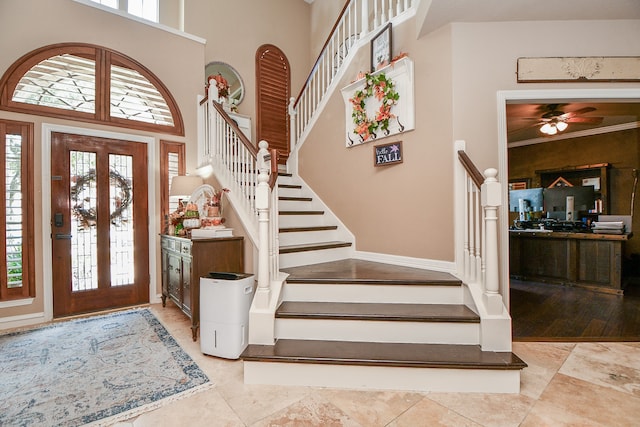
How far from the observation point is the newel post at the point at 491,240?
2.18 metres

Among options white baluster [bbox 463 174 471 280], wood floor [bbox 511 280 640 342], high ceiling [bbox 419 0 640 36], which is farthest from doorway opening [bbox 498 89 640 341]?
high ceiling [bbox 419 0 640 36]

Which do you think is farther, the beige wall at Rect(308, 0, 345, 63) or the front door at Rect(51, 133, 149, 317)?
the beige wall at Rect(308, 0, 345, 63)

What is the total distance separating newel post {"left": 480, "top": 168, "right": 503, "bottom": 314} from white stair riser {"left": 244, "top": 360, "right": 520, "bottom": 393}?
0.46 meters

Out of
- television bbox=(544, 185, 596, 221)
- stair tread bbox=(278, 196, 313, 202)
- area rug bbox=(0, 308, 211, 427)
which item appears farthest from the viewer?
television bbox=(544, 185, 596, 221)

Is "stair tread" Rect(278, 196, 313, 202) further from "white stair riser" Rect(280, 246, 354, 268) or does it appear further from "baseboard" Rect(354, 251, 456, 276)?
"baseboard" Rect(354, 251, 456, 276)

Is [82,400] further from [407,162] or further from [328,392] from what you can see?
[407,162]

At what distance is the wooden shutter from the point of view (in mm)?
5414

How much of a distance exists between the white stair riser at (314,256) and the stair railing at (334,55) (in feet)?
6.37

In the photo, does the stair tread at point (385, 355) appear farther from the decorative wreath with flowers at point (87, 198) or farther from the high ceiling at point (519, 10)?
the decorative wreath with flowers at point (87, 198)

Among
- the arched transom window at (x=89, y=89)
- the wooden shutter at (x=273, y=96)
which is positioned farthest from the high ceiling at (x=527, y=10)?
the arched transom window at (x=89, y=89)

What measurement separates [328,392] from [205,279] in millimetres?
1301

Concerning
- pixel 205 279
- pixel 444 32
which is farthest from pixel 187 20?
pixel 205 279

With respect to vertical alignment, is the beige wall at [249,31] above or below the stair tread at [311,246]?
above

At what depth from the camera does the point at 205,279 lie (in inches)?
101
